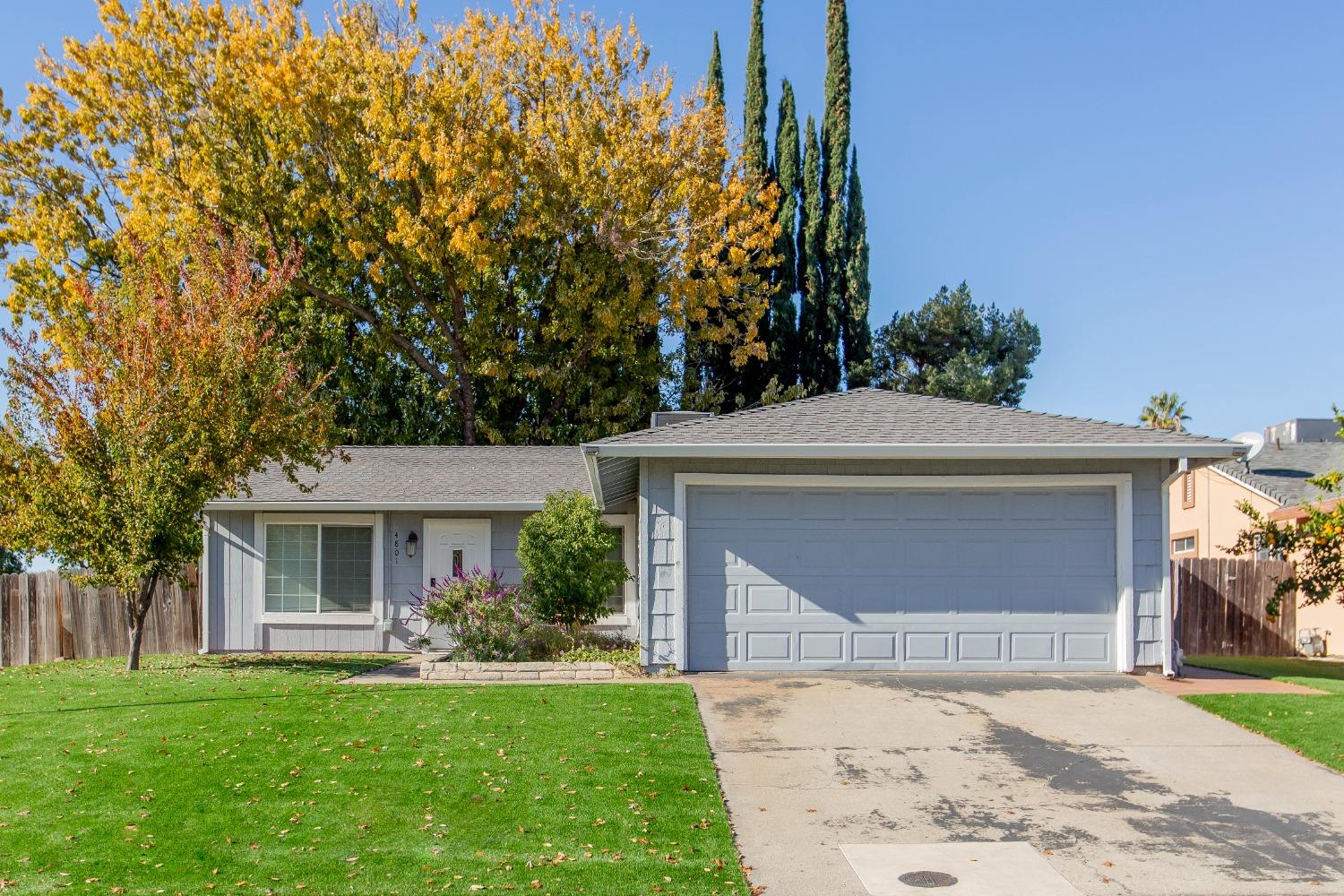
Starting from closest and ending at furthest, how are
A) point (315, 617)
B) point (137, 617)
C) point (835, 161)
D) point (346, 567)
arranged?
point (137, 617) → point (315, 617) → point (346, 567) → point (835, 161)

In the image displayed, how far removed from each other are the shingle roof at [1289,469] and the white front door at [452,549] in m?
15.6

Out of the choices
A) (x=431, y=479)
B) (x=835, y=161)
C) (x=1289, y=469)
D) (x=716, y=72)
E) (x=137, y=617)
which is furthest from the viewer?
(x=835, y=161)

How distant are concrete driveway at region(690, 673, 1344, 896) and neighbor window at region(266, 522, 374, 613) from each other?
334 inches

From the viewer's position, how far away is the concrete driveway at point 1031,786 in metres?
6.74

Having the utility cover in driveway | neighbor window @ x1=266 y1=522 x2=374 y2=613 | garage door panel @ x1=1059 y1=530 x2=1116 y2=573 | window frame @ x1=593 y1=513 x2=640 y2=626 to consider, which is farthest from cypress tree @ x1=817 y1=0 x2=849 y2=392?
the utility cover in driveway

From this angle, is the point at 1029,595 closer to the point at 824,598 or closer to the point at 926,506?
the point at 926,506

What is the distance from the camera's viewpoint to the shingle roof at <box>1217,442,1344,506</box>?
23.4m

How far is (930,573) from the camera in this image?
42.9ft

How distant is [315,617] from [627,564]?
514 centimetres

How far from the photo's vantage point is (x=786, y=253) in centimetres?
3116

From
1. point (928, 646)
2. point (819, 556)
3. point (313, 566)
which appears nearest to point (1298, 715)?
point (928, 646)

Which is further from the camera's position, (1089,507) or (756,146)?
(756,146)

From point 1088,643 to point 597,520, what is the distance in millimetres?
6301

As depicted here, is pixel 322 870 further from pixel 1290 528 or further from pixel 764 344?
pixel 764 344
